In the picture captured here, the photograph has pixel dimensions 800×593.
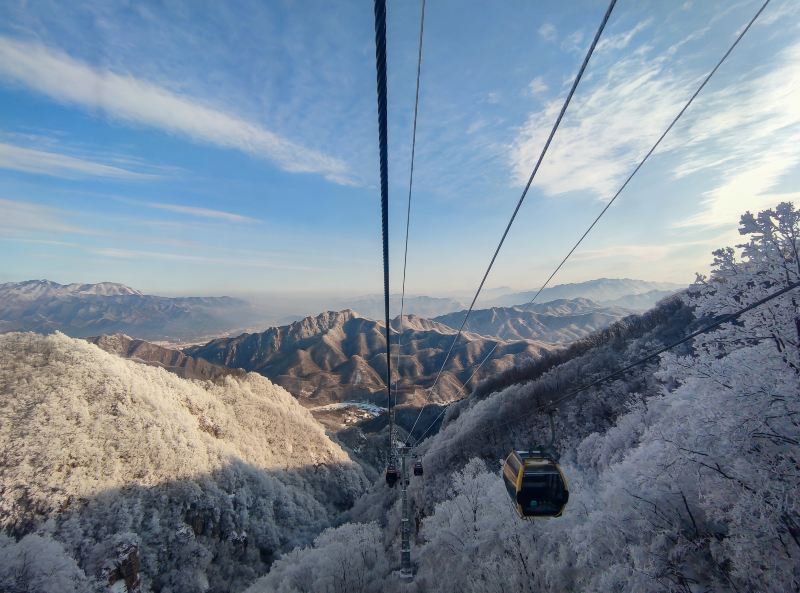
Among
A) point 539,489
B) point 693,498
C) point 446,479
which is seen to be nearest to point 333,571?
point 446,479

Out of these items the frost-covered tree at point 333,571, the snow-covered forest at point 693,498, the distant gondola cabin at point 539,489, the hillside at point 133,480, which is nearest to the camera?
the snow-covered forest at point 693,498

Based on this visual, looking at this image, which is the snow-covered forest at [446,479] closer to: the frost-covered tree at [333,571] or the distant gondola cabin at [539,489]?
the frost-covered tree at [333,571]

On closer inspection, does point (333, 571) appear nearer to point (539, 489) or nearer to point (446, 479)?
point (446, 479)

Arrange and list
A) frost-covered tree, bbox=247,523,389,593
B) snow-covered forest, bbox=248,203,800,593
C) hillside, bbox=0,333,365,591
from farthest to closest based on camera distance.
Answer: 1. hillside, bbox=0,333,365,591
2. frost-covered tree, bbox=247,523,389,593
3. snow-covered forest, bbox=248,203,800,593

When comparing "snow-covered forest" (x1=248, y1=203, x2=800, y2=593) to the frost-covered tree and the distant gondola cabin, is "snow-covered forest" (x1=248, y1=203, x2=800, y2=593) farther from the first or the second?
the distant gondola cabin

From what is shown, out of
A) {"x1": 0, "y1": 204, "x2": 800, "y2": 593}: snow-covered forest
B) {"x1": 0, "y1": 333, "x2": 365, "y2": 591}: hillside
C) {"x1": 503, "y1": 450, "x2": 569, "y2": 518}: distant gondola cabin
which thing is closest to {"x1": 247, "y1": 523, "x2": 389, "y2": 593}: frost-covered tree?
{"x1": 0, "y1": 204, "x2": 800, "y2": 593}: snow-covered forest

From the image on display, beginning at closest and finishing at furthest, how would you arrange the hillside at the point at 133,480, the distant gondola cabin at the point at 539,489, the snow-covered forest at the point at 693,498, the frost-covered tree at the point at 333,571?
the snow-covered forest at the point at 693,498 < the distant gondola cabin at the point at 539,489 < the frost-covered tree at the point at 333,571 < the hillside at the point at 133,480

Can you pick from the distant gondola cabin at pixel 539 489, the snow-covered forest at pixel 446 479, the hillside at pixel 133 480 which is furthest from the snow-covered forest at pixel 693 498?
the hillside at pixel 133 480

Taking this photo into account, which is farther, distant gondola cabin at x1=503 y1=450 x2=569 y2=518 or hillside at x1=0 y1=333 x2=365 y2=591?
hillside at x1=0 y1=333 x2=365 y2=591

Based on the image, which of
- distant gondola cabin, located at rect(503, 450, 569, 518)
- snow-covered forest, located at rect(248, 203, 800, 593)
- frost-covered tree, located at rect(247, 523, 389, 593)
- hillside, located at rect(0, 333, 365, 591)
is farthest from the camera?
hillside, located at rect(0, 333, 365, 591)
